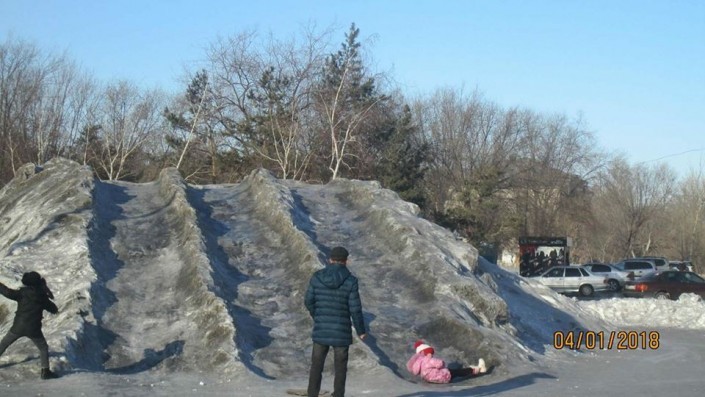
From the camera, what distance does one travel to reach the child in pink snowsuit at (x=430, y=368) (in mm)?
11711

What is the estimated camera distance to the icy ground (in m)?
11.5

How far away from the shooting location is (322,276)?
9.43 metres

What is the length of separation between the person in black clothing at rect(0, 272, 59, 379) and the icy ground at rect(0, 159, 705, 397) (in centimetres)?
35

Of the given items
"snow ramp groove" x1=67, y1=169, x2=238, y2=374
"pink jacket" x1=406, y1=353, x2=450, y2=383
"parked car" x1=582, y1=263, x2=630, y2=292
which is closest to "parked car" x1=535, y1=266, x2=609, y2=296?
"parked car" x1=582, y1=263, x2=630, y2=292

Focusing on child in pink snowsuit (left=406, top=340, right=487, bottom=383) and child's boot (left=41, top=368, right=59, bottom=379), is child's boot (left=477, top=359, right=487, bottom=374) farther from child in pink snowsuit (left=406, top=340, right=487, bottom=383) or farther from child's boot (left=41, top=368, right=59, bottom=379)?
child's boot (left=41, top=368, right=59, bottom=379)

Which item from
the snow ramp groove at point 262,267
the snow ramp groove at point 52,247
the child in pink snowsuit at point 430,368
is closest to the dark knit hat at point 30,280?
the snow ramp groove at point 52,247

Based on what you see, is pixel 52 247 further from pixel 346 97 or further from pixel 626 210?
pixel 626 210

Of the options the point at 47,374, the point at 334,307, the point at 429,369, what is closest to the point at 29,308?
the point at 47,374

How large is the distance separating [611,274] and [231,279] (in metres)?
31.1

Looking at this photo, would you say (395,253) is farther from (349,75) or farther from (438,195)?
(438,195)

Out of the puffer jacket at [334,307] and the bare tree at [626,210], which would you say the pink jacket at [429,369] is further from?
the bare tree at [626,210]

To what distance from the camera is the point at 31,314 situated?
35.2 feet

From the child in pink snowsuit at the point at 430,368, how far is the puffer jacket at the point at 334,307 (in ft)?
8.88
